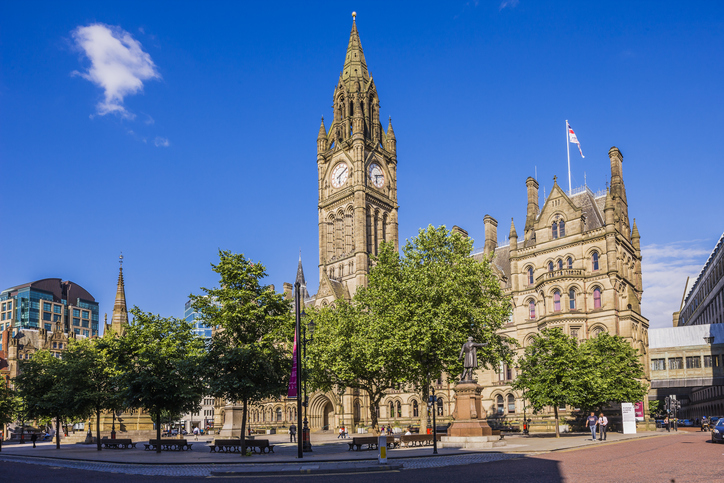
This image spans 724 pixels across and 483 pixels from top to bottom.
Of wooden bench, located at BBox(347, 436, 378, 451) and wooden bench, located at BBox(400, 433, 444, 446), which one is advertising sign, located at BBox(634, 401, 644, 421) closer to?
wooden bench, located at BBox(400, 433, 444, 446)

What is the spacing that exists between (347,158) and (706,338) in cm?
5082

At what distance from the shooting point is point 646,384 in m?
54.3

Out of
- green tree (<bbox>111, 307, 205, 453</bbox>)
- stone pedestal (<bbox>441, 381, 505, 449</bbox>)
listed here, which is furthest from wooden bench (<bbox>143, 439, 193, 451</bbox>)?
stone pedestal (<bbox>441, 381, 505, 449</bbox>)

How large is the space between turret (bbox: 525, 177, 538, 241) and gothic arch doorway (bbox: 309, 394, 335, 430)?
32702mm

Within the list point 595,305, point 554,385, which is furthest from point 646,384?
point 554,385

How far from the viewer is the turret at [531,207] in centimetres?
6338

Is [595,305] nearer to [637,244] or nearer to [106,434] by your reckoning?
[637,244]

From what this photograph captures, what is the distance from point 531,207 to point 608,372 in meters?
23.1

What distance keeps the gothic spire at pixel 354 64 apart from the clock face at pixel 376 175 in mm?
13357

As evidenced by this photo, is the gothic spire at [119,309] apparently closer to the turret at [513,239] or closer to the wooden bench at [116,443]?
the wooden bench at [116,443]

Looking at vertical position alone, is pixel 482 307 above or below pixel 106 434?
above

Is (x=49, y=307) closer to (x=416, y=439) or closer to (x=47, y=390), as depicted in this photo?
(x=47, y=390)

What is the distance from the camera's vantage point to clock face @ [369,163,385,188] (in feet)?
271

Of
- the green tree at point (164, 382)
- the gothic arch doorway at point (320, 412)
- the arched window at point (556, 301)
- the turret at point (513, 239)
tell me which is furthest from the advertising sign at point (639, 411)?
the gothic arch doorway at point (320, 412)
